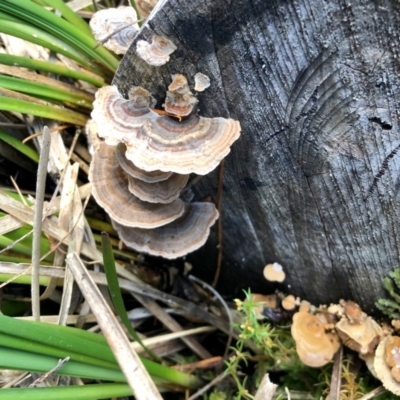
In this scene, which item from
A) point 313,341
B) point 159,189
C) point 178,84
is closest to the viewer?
point 178,84

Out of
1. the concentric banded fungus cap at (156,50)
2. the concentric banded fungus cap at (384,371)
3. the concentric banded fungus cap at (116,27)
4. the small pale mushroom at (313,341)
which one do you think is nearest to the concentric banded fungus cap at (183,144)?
the concentric banded fungus cap at (156,50)

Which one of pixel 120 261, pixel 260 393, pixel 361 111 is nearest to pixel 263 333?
pixel 260 393

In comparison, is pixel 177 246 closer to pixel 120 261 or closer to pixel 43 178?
pixel 120 261

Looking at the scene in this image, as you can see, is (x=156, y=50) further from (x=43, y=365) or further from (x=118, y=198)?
(x=43, y=365)

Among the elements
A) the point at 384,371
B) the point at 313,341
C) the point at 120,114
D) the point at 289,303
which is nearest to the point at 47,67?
the point at 120,114

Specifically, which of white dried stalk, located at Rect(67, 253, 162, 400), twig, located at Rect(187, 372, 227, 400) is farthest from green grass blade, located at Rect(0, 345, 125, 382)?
twig, located at Rect(187, 372, 227, 400)

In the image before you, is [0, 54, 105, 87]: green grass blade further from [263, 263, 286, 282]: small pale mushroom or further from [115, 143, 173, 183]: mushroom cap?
[263, 263, 286, 282]: small pale mushroom
